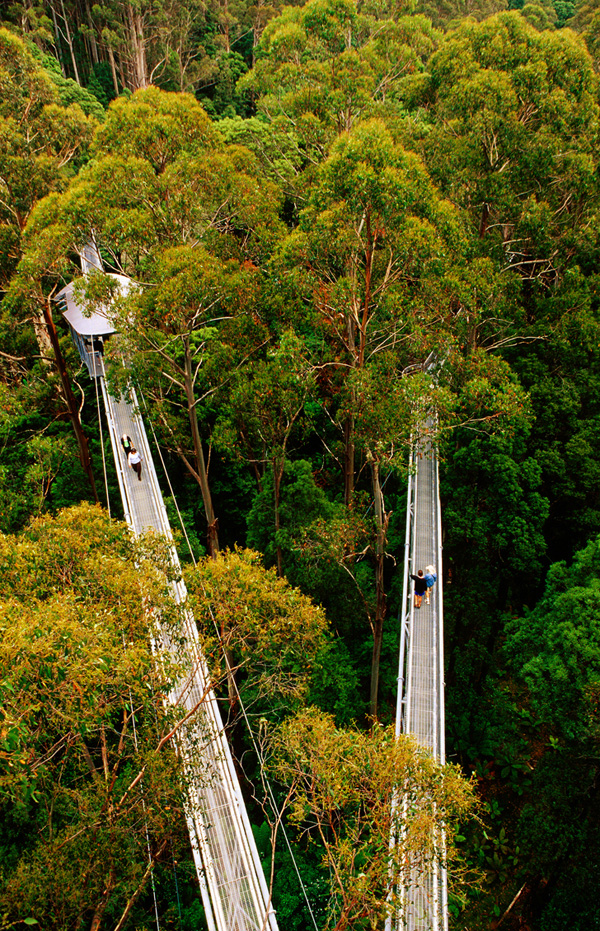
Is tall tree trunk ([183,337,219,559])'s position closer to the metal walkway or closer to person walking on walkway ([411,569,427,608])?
person walking on walkway ([411,569,427,608])

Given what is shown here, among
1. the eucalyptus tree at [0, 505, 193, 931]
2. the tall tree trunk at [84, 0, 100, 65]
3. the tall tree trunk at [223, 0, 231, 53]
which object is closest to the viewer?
the eucalyptus tree at [0, 505, 193, 931]

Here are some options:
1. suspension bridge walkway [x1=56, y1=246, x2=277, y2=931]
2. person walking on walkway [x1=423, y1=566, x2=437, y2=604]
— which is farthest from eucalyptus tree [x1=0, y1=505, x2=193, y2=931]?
person walking on walkway [x1=423, y1=566, x2=437, y2=604]

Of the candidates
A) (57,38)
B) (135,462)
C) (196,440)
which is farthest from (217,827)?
(57,38)

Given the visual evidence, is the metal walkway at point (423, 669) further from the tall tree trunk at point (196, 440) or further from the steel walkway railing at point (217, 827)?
the tall tree trunk at point (196, 440)

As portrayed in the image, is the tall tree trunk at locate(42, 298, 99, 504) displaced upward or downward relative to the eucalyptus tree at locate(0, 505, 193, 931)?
upward

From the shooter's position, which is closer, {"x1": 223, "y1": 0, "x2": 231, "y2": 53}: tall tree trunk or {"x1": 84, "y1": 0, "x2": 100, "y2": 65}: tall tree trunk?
{"x1": 84, "y1": 0, "x2": 100, "y2": 65}: tall tree trunk

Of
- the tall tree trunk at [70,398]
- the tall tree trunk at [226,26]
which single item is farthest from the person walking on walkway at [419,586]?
the tall tree trunk at [226,26]

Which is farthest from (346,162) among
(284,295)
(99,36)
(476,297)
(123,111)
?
(99,36)

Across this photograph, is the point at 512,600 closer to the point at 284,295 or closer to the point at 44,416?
the point at 284,295

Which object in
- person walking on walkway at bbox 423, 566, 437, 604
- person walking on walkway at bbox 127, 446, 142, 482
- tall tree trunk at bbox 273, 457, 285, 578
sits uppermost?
person walking on walkway at bbox 127, 446, 142, 482
